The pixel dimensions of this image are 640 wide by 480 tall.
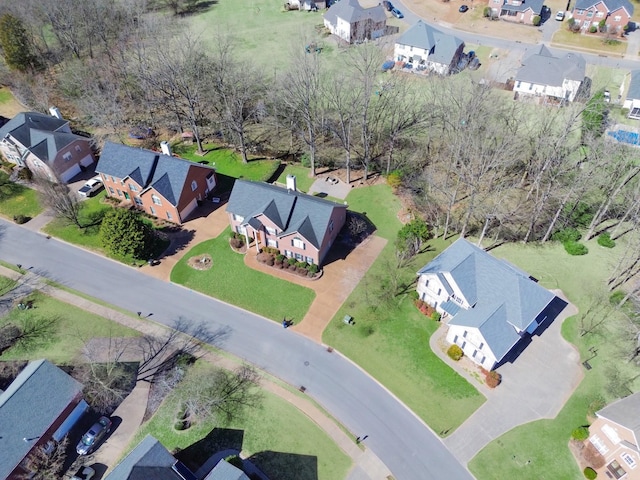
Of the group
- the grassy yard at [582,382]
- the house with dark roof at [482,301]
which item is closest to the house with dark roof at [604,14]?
the grassy yard at [582,382]

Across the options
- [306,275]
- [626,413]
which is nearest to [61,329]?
[306,275]

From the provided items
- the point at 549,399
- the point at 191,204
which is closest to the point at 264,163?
the point at 191,204

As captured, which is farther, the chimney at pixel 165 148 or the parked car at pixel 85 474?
the chimney at pixel 165 148

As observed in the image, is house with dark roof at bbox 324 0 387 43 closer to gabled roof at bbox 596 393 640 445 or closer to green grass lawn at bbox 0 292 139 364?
green grass lawn at bbox 0 292 139 364

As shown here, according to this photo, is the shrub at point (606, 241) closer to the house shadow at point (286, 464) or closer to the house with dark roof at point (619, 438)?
the house with dark roof at point (619, 438)

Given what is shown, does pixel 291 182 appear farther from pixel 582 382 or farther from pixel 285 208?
pixel 582 382

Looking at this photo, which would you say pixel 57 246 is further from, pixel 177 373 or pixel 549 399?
pixel 549 399
